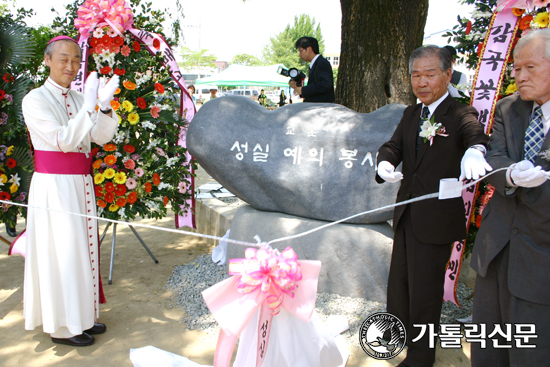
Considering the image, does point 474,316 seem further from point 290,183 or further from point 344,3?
point 344,3

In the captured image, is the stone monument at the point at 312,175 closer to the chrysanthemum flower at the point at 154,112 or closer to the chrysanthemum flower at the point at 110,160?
the chrysanthemum flower at the point at 154,112

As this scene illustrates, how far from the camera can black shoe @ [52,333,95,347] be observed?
116 inches

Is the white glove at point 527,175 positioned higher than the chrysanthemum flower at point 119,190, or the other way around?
the white glove at point 527,175

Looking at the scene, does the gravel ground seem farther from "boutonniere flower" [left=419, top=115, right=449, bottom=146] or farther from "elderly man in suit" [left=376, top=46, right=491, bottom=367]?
"boutonniere flower" [left=419, top=115, right=449, bottom=146]

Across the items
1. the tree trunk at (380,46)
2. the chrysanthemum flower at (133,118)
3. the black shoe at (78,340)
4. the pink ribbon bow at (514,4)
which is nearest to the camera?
the pink ribbon bow at (514,4)

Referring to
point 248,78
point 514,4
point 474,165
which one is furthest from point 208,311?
point 248,78

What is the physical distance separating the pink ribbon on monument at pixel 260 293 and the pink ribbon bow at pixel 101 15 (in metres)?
2.83

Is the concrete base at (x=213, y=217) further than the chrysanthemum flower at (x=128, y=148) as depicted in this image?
Yes

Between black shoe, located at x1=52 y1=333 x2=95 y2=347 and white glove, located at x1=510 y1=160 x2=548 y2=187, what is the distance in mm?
2844

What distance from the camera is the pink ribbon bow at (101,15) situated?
3729 millimetres

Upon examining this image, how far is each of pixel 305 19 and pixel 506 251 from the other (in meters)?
42.3

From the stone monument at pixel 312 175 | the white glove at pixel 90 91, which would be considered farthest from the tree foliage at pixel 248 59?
the white glove at pixel 90 91

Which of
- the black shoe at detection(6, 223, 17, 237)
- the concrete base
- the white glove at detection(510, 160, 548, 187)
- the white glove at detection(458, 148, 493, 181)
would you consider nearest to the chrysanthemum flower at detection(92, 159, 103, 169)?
the concrete base

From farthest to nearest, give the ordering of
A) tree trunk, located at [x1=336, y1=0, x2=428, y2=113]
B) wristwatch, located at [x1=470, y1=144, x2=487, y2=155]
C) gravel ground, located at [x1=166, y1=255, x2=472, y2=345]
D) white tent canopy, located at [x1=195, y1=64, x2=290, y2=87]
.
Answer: white tent canopy, located at [x1=195, y1=64, x2=290, y2=87], tree trunk, located at [x1=336, y1=0, x2=428, y2=113], gravel ground, located at [x1=166, y1=255, x2=472, y2=345], wristwatch, located at [x1=470, y1=144, x2=487, y2=155]
